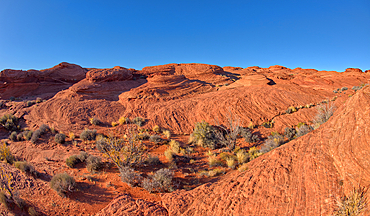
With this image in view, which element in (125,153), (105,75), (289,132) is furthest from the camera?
(105,75)

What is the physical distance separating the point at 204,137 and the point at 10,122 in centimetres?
1730

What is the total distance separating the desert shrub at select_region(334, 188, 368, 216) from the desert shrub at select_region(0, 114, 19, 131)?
21.0 meters

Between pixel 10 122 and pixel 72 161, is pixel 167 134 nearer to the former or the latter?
pixel 72 161

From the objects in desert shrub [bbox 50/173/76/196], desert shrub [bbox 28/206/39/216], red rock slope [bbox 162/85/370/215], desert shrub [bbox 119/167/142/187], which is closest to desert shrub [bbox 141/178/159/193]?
desert shrub [bbox 119/167/142/187]

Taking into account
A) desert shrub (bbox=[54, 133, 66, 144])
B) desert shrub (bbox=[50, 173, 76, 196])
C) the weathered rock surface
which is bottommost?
desert shrub (bbox=[50, 173, 76, 196])

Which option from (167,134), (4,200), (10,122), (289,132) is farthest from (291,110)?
(10,122)

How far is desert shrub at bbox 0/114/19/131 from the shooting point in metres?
14.9

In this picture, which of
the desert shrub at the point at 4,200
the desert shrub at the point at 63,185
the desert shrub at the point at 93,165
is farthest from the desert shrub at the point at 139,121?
the desert shrub at the point at 4,200

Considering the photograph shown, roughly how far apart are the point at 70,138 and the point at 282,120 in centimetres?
1495

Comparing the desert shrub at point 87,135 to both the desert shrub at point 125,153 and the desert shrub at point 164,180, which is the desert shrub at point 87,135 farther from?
the desert shrub at point 164,180

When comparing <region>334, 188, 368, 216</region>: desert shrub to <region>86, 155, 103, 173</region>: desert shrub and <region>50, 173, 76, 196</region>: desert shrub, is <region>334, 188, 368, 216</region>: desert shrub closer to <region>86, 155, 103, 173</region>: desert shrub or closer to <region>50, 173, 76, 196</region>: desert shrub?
<region>50, 173, 76, 196</region>: desert shrub

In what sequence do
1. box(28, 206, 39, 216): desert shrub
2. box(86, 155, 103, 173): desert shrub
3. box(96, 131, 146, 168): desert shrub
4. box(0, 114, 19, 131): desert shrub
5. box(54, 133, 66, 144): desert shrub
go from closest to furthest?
box(28, 206, 39, 216): desert shrub → box(96, 131, 146, 168): desert shrub → box(86, 155, 103, 173): desert shrub → box(54, 133, 66, 144): desert shrub → box(0, 114, 19, 131): desert shrub

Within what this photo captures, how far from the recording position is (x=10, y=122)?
15.2m

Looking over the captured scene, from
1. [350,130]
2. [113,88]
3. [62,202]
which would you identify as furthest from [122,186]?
[113,88]
